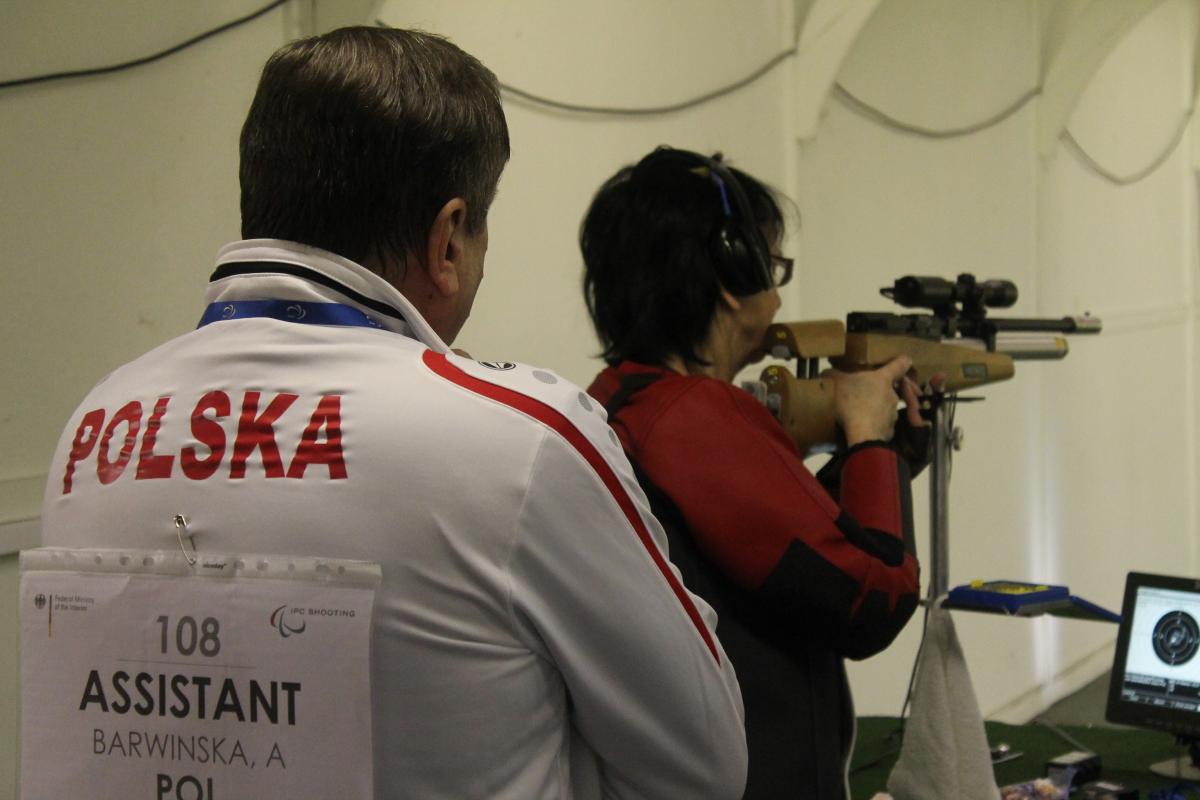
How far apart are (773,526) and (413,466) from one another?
69 cm

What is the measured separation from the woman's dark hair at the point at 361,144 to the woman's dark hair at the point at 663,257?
0.71 meters

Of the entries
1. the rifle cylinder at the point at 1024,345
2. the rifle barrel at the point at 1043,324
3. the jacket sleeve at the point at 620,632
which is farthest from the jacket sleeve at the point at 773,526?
the rifle barrel at the point at 1043,324

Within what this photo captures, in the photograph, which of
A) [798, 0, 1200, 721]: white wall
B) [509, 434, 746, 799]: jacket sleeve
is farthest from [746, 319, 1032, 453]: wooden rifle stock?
[798, 0, 1200, 721]: white wall

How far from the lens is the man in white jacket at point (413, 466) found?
0.78m

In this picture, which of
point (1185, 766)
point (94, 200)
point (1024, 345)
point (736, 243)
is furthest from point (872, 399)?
point (94, 200)

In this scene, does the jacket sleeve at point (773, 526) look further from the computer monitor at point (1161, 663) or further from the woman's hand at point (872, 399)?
the computer monitor at point (1161, 663)

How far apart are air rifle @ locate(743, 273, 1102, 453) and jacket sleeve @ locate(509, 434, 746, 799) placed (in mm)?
838

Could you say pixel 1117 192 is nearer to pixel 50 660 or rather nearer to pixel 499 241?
pixel 499 241

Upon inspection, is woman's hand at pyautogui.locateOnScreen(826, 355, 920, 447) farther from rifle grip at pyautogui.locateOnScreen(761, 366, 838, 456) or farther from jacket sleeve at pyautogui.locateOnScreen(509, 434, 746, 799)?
jacket sleeve at pyautogui.locateOnScreen(509, 434, 746, 799)

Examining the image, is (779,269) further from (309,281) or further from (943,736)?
(309,281)

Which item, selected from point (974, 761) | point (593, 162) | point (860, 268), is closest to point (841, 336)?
point (974, 761)

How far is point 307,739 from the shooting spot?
78 centimetres

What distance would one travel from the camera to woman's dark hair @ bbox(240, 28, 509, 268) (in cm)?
84

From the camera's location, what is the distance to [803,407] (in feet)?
5.61
